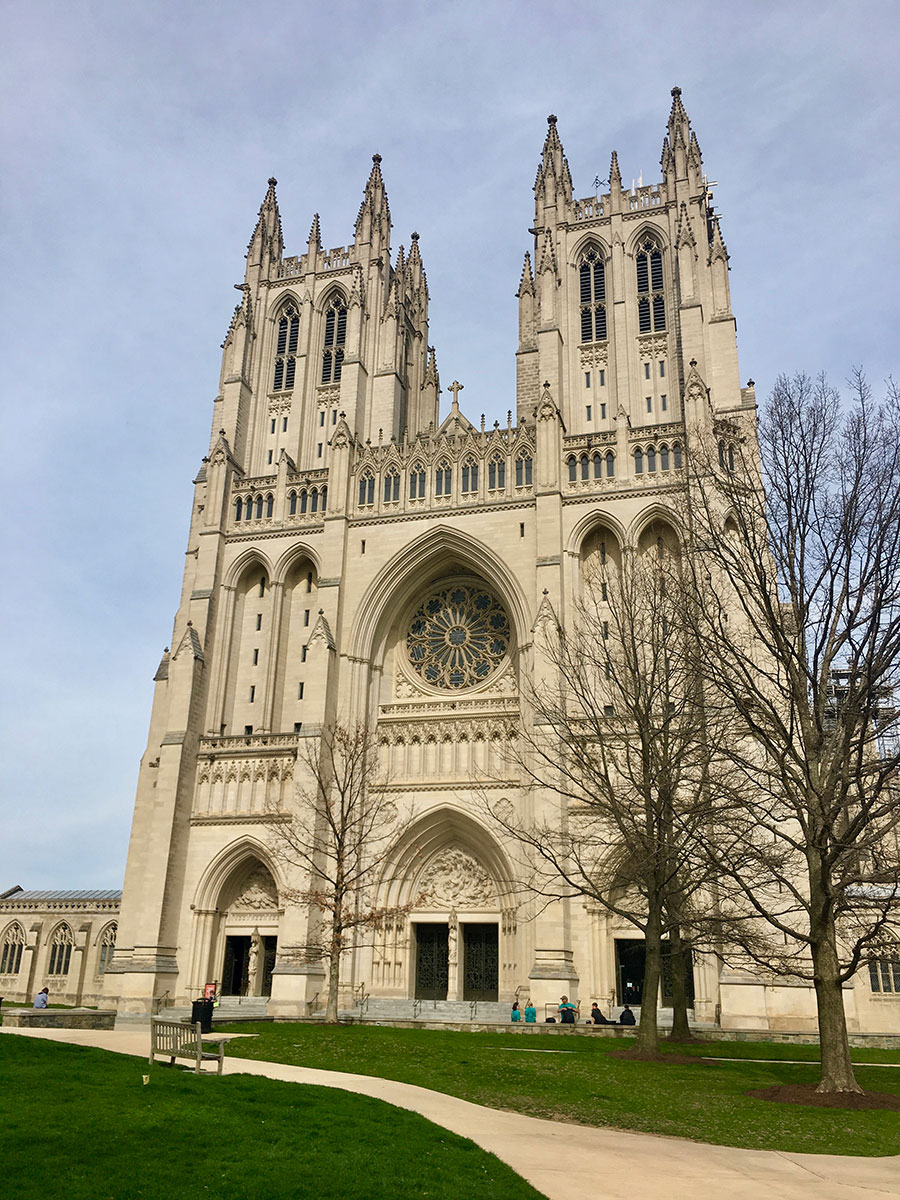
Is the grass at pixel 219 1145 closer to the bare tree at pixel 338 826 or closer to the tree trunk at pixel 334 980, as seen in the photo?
the tree trunk at pixel 334 980

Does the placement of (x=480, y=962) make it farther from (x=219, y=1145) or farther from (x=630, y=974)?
(x=219, y=1145)

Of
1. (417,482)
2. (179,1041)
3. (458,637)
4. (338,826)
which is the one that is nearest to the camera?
(179,1041)

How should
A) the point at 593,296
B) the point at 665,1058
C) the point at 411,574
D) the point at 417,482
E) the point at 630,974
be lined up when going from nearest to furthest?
the point at 665,1058
the point at 630,974
the point at 411,574
the point at 417,482
the point at 593,296

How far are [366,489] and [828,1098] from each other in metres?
30.2

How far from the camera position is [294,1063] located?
16.0m

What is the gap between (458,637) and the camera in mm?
39250

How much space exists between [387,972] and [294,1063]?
19.2 meters

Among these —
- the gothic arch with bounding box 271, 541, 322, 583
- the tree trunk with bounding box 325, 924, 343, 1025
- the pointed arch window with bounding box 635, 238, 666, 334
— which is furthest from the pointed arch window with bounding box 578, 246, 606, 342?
the tree trunk with bounding box 325, 924, 343, 1025

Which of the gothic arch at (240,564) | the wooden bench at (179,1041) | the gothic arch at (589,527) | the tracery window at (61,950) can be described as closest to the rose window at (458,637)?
the gothic arch at (589,527)

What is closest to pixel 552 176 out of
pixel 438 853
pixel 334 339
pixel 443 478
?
pixel 334 339

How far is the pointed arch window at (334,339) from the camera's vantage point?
45.1 m

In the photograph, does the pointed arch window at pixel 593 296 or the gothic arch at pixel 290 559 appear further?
the pointed arch window at pixel 593 296

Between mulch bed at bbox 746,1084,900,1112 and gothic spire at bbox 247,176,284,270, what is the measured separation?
142ft

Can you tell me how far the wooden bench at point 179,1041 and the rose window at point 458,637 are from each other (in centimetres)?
2535
